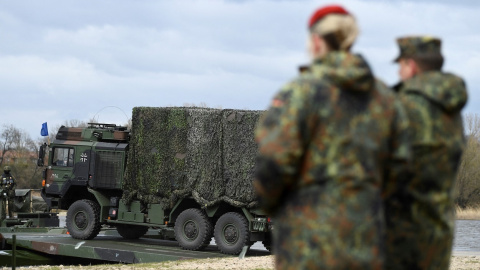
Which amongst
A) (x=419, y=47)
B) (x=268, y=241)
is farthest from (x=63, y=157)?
(x=419, y=47)

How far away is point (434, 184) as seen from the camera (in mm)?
4320

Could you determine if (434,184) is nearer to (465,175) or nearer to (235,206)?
(235,206)

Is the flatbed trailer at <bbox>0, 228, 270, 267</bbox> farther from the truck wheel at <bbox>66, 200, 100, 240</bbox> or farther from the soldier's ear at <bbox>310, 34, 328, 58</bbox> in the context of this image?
the soldier's ear at <bbox>310, 34, 328, 58</bbox>

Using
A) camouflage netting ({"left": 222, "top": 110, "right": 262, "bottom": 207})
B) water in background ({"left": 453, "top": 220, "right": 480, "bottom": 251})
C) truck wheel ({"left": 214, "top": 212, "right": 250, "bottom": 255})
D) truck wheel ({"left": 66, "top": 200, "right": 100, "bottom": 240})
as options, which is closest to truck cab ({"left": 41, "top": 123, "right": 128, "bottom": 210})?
truck wheel ({"left": 66, "top": 200, "right": 100, "bottom": 240})

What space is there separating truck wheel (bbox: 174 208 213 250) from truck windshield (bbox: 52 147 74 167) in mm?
3705

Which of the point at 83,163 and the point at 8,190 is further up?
the point at 83,163

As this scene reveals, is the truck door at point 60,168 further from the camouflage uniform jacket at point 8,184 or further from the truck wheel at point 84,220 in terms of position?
the camouflage uniform jacket at point 8,184

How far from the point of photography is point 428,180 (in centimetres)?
431

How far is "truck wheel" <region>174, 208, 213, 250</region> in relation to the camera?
19312mm

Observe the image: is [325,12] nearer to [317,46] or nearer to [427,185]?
[317,46]

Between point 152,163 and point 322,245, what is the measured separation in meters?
17.0

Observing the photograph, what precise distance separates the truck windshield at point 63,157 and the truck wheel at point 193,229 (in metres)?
3.71

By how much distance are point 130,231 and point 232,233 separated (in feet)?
13.6

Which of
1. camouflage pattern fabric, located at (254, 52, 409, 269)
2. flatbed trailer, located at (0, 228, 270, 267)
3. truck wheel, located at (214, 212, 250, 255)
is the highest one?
camouflage pattern fabric, located at (254, 52, 409, 269)
